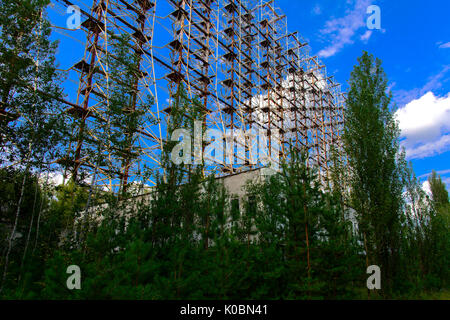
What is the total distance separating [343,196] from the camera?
12547 millimetres

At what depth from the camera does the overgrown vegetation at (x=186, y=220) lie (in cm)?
638

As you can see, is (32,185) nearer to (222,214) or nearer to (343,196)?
(222,214)

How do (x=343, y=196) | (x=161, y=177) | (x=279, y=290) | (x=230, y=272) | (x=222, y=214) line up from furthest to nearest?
(x=343, y=196) < (x=161, y=177) < (x=222, y=214) < (x=279, y=290) < (x=230, y=272)

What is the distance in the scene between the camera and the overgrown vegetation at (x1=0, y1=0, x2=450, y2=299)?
6375 mm

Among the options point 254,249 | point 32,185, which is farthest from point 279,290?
point 32,185

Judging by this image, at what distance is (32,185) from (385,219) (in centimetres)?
1243

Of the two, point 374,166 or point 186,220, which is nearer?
point 186,220

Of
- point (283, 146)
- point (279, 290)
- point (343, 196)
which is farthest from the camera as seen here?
point (283, 146)

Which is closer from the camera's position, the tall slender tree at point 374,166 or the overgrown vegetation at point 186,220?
the overgrown vegetation at point 186,220

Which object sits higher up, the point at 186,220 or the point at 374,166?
the point at 374,166

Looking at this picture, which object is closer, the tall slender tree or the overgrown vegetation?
the overgrown vegetation

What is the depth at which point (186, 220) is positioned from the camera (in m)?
8.20

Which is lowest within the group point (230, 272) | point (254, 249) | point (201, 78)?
point (230, 272)
